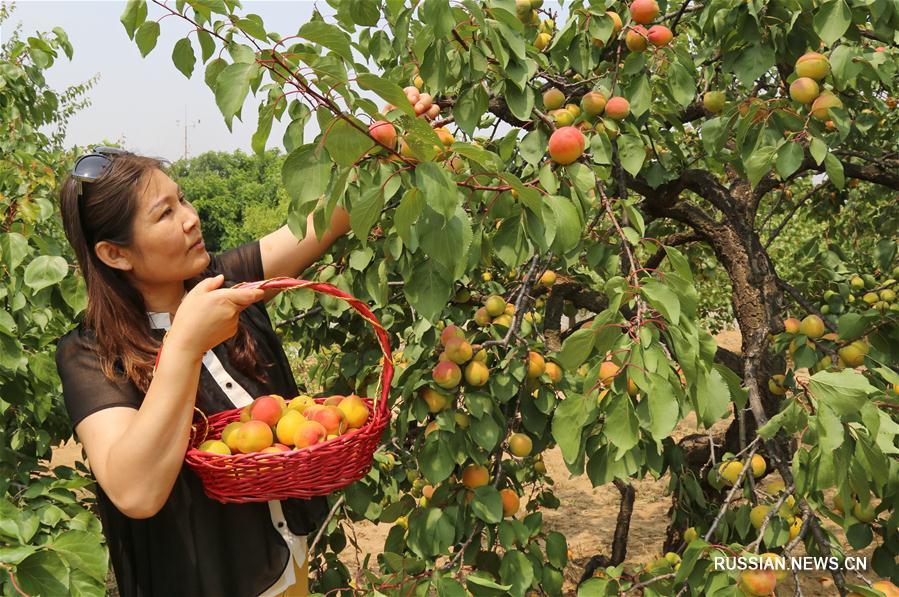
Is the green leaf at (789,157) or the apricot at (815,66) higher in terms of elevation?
the apricot at (815,66)

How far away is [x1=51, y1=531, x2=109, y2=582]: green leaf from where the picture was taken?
112 cm

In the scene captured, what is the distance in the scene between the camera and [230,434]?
1165 mm

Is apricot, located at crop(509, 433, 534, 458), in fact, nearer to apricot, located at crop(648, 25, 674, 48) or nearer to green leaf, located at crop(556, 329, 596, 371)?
green leaf, located at crop(556, 329, 596, 371)

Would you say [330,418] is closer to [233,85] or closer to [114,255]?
[114,255]

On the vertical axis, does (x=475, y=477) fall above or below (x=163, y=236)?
below

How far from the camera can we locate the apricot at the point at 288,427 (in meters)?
1.19

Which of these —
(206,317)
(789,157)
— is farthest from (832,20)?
(206,317)

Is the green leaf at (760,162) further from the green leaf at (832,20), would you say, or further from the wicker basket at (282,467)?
the wicker basket at (282,467)

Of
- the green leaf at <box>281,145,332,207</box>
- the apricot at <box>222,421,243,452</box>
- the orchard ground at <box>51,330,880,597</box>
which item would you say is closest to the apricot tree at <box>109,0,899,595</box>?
the green leaf at <box>281,145,332,207</box>

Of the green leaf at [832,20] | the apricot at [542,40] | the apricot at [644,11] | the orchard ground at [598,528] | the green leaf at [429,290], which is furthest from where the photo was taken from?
the orchard ground at [598,528]

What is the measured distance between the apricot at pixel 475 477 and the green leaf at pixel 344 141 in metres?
0.82

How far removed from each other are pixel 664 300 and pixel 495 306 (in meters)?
0.75

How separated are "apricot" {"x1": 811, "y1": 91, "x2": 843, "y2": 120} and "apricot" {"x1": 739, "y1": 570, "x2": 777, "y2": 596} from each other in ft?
3.04

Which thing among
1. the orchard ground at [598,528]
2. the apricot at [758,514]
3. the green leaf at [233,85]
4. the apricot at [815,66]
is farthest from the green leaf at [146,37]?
the orchard ground at [598,528]
